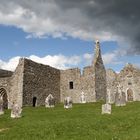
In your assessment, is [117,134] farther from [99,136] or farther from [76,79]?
[76,79]

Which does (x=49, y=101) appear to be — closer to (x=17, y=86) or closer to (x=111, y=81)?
(x=17, y=86)

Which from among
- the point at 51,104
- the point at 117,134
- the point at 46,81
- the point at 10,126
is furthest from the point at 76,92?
the point at 117,134

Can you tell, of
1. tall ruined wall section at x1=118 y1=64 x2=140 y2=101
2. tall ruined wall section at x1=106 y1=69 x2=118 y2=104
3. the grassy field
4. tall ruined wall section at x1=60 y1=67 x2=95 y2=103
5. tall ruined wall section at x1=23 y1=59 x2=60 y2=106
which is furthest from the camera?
tall ruined wall section at x1=106 y1=69 x2=118 y2=104

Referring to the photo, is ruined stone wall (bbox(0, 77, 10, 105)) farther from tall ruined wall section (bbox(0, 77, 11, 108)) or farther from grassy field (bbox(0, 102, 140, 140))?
grassy field (bbox(0, 102, 140, 140))

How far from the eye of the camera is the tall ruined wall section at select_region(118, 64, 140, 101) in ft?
168

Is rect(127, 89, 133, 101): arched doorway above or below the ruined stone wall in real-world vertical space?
below

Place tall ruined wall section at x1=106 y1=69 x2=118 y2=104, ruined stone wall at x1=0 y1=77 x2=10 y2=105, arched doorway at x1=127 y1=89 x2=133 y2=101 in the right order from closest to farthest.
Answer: ruined stone wall at x1=0 y1=77 x2=10 y2=105 < arched doorway at x1=127 y1=89 x2=133 y2=101 < tall ruined wall section at x1=106 y1=69 x2=118 y2=104

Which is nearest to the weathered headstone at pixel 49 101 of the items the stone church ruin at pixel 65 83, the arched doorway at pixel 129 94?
the stone church ruin at pixel 65 83

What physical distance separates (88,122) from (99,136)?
4.03 metres

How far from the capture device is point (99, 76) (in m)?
53.2

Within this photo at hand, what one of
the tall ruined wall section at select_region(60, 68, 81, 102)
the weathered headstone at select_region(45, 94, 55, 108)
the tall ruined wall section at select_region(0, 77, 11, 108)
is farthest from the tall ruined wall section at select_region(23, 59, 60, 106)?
the weathered headstone at select_region(45, 94, 55, 108)

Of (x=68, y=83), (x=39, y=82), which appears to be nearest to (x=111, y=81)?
(x=68, y=83)

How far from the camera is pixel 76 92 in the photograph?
177ft

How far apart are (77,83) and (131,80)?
8.72 m
